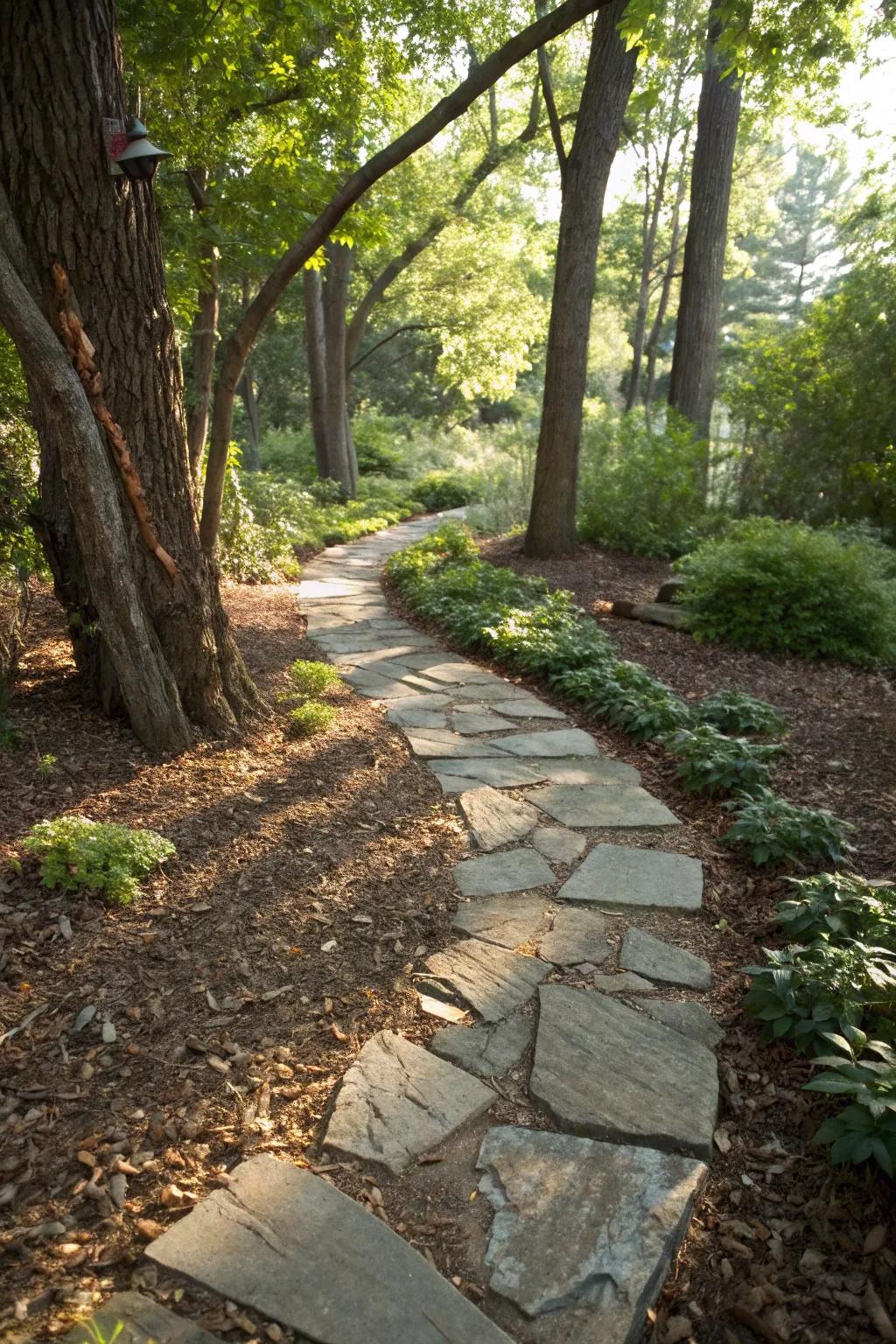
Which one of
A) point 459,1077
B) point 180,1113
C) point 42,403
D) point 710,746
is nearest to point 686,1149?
point 459,1077

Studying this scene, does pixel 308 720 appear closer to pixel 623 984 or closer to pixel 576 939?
pixel 576 939

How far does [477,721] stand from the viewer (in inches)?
182

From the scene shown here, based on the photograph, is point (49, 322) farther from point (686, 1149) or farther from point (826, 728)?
point (826, 728)

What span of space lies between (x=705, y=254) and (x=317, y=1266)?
35.8ft

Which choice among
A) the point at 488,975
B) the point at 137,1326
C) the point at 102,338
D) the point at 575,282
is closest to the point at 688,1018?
the point at 488,975

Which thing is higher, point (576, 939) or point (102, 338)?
point (102, 338)

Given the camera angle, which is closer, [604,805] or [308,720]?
[604,805]

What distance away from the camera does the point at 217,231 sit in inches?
217

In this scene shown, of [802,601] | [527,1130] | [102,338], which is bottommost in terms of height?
[527,1130]

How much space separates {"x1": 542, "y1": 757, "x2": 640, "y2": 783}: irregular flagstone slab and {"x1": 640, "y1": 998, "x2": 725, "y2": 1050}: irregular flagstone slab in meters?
1.59

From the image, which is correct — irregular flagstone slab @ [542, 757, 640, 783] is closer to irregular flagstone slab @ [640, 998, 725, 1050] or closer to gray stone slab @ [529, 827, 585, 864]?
gray stone slab @ [529, 827, 585, 864]

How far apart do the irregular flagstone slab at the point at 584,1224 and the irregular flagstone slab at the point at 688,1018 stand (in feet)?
1.44

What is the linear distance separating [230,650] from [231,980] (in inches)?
75.7

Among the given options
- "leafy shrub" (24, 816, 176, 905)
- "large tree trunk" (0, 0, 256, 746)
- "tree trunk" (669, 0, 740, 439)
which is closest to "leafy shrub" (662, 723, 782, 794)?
"large tree trunk" (0, 0, 256, 746)
